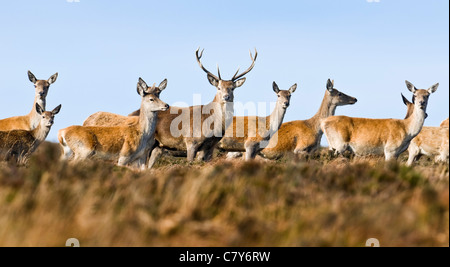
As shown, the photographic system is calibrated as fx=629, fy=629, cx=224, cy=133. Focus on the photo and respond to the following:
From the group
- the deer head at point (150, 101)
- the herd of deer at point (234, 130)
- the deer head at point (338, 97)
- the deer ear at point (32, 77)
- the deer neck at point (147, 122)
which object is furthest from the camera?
the deer ear at point (32, 77)

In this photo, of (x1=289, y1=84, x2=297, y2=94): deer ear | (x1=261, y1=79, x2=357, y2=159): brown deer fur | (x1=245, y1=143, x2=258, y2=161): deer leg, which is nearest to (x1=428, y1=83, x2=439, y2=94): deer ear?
(x1=261, y1=79, x2=357, y2=159): brown deer fur

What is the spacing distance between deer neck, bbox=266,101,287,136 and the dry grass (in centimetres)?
853

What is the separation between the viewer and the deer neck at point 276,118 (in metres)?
15.7

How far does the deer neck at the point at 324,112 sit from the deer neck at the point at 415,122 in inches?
91.1

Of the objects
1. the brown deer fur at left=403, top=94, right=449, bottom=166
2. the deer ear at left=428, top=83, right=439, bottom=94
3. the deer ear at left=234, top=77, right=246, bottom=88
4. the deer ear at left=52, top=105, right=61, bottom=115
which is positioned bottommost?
the brown deer fur at left=403, top=94, right=449, bottom=166

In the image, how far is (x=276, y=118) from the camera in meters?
15.8

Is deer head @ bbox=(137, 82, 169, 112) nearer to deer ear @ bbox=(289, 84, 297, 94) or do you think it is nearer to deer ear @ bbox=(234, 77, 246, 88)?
deer ear @ bbox=(234, 77, 246, 88)

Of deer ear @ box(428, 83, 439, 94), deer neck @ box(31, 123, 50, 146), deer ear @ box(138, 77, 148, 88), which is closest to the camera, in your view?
deer ear @ box(138, 77, 148, 88)

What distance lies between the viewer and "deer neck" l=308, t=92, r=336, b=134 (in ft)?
55.0

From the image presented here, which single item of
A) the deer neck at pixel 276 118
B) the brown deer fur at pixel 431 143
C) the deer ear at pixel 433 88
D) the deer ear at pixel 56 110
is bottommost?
the brown deer fur at pixel 431 143

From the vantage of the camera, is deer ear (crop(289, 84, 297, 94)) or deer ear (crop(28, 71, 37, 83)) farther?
deer ear (crop(28, 71, 37, 83))

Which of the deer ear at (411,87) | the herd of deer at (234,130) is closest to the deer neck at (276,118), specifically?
the herd of deer at (234,130)

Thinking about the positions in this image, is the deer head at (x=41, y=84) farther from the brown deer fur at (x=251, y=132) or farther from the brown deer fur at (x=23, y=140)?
the brown deer fur at (x=251, y=132)
